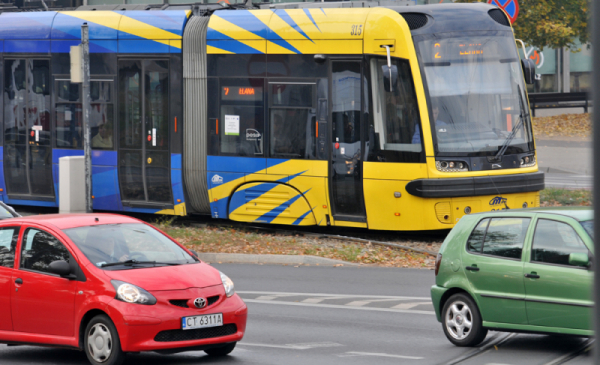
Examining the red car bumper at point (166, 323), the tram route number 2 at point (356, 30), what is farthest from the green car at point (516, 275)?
the tram route number 2 at point (356, 30)

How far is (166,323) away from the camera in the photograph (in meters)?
7.55

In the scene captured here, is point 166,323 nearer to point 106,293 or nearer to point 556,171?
point 106,293

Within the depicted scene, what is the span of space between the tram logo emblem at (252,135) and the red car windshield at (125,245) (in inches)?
312

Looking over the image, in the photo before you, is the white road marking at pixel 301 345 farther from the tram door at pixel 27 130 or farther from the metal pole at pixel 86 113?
the tram door at pixel 27 130

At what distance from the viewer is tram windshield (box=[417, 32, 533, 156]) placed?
49.2 ft

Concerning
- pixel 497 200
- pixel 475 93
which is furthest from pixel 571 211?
pixel 475 93

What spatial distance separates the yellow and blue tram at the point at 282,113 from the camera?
15.0 metres

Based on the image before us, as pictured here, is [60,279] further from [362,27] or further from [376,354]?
[362,27]

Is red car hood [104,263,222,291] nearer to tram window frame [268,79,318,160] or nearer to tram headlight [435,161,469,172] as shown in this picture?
tram headlight [435,161,469,172]

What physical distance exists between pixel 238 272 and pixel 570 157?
59.7ft

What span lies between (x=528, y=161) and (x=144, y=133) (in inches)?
291

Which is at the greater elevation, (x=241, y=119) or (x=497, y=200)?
(x=241, y=119)

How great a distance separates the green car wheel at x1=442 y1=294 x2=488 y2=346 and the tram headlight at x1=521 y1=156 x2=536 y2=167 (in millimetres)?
7302

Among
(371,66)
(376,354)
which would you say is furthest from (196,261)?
(371,66)
